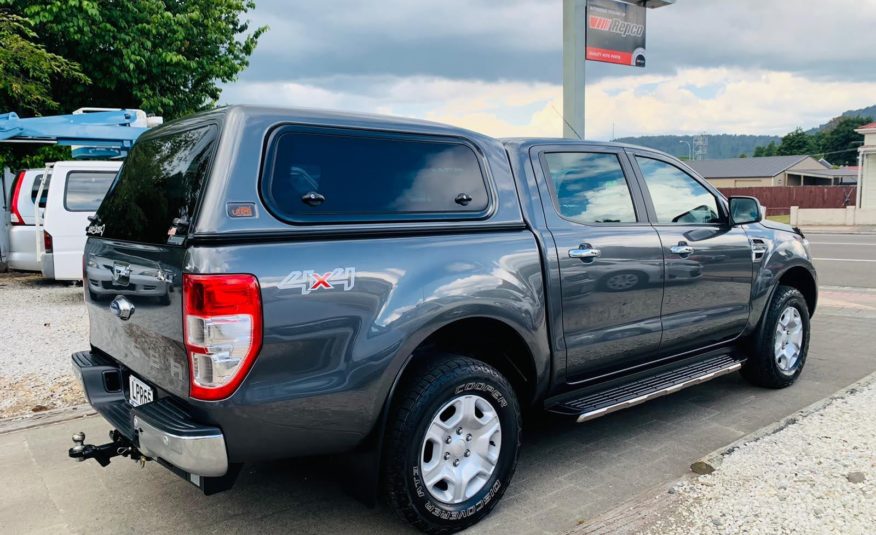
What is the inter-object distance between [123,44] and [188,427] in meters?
13.4

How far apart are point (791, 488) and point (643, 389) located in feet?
2.99

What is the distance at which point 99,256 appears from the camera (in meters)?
3.35

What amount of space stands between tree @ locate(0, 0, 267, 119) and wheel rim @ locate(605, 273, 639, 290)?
12.6 m

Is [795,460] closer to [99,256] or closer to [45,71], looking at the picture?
[99,256]

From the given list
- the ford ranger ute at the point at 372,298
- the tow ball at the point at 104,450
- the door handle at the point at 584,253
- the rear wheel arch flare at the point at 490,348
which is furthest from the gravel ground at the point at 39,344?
the door handle at the point at 584,253

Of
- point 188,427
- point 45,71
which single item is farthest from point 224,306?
point 45,71

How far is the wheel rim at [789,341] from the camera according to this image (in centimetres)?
514

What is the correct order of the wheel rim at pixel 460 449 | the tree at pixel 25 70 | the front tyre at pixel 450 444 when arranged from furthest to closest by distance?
1. the tree at pixel 25 70
2. the wheel rim at pixel 460 449
3. the front tyre at pixel 450 444

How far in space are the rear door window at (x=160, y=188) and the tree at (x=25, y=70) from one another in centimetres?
930

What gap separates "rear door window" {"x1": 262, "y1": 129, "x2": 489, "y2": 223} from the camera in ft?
9.11

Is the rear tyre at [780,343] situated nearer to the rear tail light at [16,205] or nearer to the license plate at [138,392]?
the license plate at [138,392]

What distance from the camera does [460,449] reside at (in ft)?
10.2

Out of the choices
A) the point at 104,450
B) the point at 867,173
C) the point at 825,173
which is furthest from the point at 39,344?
the point at 825,173

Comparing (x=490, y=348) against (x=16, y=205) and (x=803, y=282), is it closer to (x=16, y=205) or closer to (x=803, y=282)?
(x=803, y=282)
